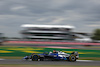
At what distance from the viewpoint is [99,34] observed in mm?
93438

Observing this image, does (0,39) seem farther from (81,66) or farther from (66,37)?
(66,37)

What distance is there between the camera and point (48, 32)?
61.5m

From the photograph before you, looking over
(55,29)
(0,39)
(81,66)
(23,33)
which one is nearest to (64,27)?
(55,29)

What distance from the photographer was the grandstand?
199 ft

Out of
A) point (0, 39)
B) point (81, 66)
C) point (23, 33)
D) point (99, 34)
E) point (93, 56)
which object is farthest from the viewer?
point (99, 34)

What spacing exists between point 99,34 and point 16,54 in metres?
83.3

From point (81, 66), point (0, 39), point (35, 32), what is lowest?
point (81, 66)

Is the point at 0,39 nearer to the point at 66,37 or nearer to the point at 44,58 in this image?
the point at 44,58

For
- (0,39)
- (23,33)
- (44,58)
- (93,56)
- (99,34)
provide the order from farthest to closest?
(99,34) → (23,33) → (0,39) → (93,56) → (44,58)

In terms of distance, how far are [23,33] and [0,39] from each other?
2810 cm

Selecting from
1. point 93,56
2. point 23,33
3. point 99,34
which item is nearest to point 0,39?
point 93,56

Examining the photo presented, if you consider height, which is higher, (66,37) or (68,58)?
(66,37)

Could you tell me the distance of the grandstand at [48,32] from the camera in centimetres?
6062

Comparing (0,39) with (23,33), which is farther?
(23,33)
